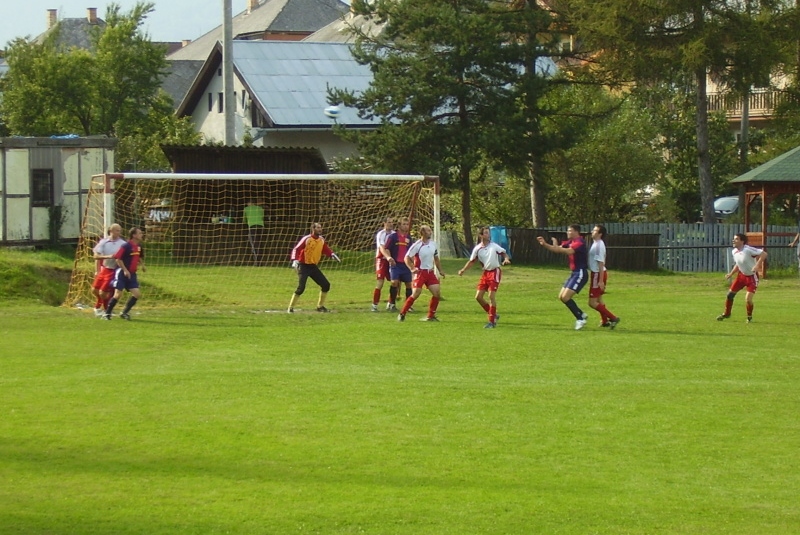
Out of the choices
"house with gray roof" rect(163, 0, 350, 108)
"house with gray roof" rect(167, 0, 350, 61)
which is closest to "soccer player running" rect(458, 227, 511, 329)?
"house with gray roof" rect(163, 0, 350, 108)

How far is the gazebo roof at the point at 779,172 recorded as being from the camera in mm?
34719

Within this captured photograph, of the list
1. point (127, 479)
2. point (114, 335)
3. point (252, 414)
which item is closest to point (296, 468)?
Result: point (127, 479)

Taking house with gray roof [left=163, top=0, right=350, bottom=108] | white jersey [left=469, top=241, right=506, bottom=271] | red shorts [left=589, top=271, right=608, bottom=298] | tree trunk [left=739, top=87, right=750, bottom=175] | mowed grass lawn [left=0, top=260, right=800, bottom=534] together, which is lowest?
mowed grass lawn [left=0, top=260, right=800, bottom=534]

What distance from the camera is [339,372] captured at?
15.3 metres

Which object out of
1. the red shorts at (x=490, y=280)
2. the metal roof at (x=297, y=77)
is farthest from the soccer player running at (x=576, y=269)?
the metal roof at (x=297, y=77)

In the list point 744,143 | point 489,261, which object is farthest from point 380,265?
point 744,143

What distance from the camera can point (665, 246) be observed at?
3669 centimetres

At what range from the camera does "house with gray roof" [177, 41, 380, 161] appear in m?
51.4

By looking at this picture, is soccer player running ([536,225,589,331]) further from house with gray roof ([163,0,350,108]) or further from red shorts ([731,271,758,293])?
house with gray roof ([163,0,350,108])

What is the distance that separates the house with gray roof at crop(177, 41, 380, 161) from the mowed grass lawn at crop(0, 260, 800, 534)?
31.3m

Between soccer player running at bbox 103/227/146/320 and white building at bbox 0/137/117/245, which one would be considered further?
white building at bbox 0/137/117/245

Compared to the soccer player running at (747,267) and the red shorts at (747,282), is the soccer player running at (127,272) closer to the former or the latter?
the soccer player running at (747,267)

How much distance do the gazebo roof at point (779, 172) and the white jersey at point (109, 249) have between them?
2045 cm

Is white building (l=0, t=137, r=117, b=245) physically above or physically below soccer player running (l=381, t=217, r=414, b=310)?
above
